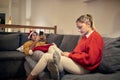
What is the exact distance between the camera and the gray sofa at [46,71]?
5.88 feet

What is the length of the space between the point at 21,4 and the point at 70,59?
5550 millimetres

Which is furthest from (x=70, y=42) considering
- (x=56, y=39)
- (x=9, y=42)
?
(x=9, y=42)

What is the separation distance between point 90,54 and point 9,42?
234cm

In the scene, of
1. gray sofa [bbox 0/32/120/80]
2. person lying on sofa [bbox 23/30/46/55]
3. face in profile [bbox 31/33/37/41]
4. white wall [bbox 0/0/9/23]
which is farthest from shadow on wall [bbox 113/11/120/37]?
white wall [bbox 0/0/9/23]

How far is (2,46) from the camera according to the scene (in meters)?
3.63

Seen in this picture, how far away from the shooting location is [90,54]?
1792mm

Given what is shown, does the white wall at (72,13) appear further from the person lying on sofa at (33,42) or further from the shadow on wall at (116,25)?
the person lying on sofa at (33,42)

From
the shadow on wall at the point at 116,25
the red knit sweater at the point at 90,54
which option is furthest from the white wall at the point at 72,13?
the red knit sweater at the point at 90,54

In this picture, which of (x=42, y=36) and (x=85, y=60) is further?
(x=42, y=36)

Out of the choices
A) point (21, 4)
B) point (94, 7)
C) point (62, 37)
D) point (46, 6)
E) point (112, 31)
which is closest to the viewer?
point (112, 31)

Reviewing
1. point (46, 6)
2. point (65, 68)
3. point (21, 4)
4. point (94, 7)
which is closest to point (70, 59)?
point (65, 68)

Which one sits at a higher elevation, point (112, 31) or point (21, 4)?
point (21, 4)

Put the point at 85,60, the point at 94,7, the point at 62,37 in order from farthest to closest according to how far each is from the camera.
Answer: the point at 62,37 → the point at 94,7 → the point at 85,60

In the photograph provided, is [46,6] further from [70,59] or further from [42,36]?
[70,59]
